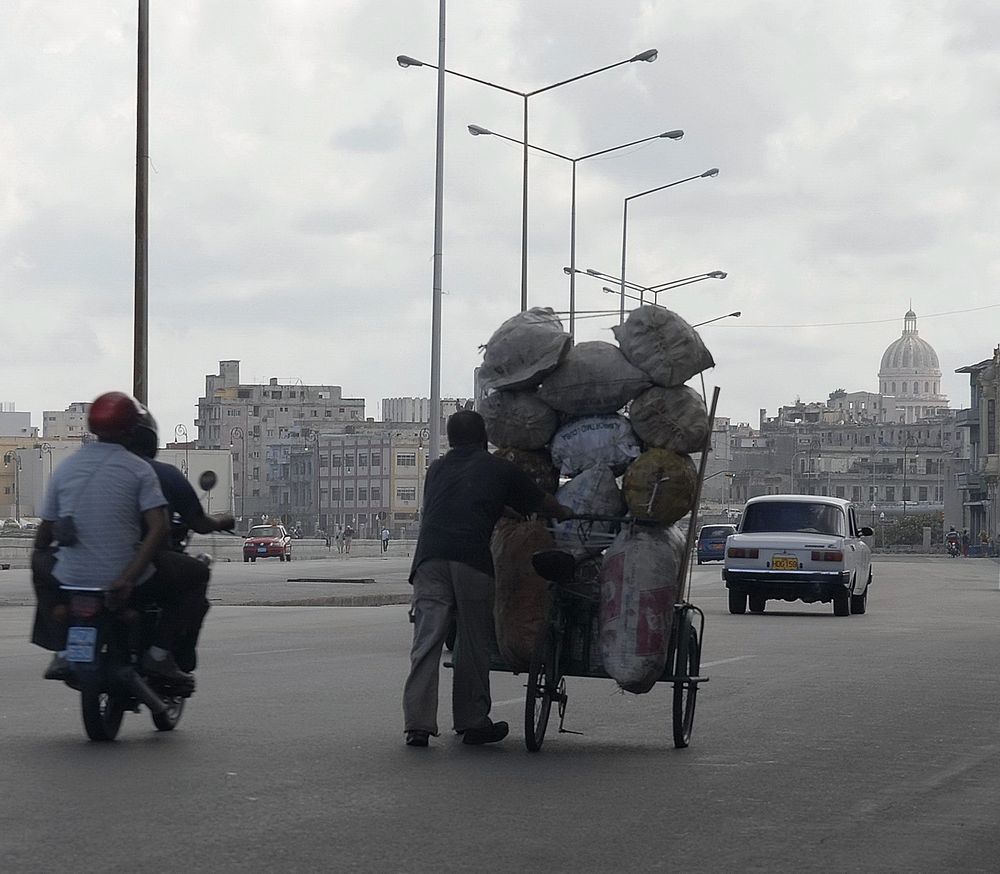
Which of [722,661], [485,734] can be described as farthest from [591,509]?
[722,661]

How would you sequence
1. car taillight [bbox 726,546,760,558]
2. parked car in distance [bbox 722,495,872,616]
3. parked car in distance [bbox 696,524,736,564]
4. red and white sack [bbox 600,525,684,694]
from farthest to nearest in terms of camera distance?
parked car in distance [bbox 696,524,736,564]
car taillight [bbox 726,546,760,558]
parked car in distance [bbox 722,495,872,616]
red and white sack [bbox 600,525,684,694]

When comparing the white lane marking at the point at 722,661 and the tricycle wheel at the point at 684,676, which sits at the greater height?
the tricycle wheel at the point at 684,676

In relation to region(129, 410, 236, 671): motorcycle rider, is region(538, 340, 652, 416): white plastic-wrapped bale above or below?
above

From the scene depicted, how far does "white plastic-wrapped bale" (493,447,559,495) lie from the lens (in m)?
11.3

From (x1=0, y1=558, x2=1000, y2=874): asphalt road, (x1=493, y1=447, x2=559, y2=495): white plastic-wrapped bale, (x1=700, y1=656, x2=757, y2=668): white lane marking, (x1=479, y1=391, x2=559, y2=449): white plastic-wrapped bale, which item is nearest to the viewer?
(x1=0, y1=558, x2=1000, y2=874): asphalt road

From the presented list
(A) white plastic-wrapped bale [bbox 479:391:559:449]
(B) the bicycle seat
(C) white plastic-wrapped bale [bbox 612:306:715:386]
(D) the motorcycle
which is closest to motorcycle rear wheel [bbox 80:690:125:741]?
(D) the motorcycle

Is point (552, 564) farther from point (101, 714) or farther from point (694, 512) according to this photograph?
point (101, 714)

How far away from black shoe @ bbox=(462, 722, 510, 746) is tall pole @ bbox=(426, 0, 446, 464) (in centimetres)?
2991

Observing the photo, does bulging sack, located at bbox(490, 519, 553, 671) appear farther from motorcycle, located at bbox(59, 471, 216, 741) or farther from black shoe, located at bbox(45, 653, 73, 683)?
black shoe, located at bbox(45, 653, 73, 683)

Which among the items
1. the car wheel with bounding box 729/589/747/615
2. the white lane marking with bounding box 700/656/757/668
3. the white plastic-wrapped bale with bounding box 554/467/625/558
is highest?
the white plastic-wrapped bale with bounding box 554/467/625/558

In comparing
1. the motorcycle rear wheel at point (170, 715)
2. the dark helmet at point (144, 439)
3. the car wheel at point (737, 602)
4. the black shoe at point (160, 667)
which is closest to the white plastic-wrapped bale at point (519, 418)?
the dark helmet at point (144, 439)

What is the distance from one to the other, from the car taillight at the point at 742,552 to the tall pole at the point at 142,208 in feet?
28.1

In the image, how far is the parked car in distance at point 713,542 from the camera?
74.5 metres

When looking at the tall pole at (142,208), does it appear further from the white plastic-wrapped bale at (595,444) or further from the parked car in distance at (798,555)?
the white plastic-wrapped bale at (595,444)
